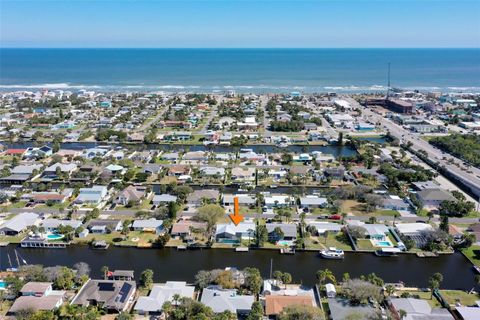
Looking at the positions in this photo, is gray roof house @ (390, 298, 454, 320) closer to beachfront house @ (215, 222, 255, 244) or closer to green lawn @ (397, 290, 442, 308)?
green lawn @ (397, 290, 442, 308)

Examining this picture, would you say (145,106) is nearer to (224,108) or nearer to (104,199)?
(224,108)

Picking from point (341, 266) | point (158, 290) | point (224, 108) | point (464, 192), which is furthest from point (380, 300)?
point (224, 108)

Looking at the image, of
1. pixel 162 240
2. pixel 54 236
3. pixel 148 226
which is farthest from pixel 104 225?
pixel 162 240

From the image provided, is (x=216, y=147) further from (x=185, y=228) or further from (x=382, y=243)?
(x=382, y=243)

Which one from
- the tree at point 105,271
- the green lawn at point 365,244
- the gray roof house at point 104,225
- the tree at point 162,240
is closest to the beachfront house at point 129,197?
the gray roof house at point 104,225

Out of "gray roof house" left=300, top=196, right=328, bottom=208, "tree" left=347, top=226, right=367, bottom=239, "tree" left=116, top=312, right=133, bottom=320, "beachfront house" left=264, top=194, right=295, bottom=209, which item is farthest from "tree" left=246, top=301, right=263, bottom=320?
"gray roof house" left=300, top=196, right=328, bottom=208

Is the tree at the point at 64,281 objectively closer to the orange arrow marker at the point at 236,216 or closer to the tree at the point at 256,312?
the tree at the point at 256,312
